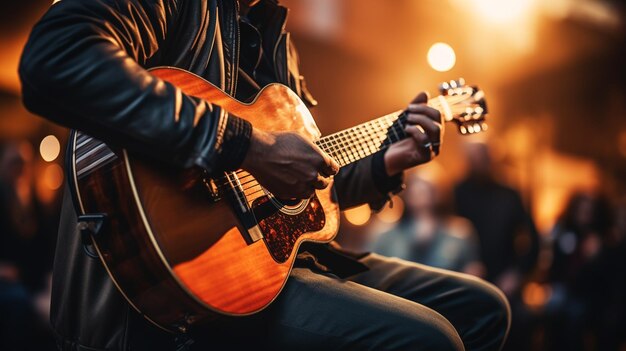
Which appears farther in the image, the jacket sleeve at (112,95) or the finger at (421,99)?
the finger at (421,99)

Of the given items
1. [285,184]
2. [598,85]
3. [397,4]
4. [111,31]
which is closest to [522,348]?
[285,184]

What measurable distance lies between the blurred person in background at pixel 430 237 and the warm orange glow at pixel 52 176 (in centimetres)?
368

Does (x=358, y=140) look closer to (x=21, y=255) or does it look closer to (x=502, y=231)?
(x=21, y=255)

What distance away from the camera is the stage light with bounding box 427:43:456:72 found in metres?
9.15

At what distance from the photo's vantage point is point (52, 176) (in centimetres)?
607

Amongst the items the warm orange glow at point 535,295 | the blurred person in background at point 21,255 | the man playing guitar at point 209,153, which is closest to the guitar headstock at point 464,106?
the man playing guitar at point 209,153

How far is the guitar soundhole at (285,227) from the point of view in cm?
141

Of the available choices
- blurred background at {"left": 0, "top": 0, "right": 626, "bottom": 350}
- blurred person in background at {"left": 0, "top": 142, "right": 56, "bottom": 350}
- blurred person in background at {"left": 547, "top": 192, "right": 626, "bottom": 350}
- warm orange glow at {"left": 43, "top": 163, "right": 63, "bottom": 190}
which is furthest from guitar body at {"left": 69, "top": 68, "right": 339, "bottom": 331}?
warm orange glow at {"left": 43, "top": 163, "right": 63, "bottom": 190}

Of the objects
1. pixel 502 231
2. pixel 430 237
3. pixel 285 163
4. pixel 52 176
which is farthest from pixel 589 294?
pixel 52 176

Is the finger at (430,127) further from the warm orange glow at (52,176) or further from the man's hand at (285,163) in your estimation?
the warm orange glow at (52,176)

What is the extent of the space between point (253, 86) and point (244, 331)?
0.78 m

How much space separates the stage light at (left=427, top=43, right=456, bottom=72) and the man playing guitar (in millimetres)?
7786

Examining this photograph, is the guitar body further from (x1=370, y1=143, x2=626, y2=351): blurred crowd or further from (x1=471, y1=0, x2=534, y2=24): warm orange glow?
(x1=471, y1=0, x2=534, y2=24): warm orange glow

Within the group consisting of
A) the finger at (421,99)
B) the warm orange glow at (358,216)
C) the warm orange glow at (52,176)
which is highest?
the finger at (421,99)
